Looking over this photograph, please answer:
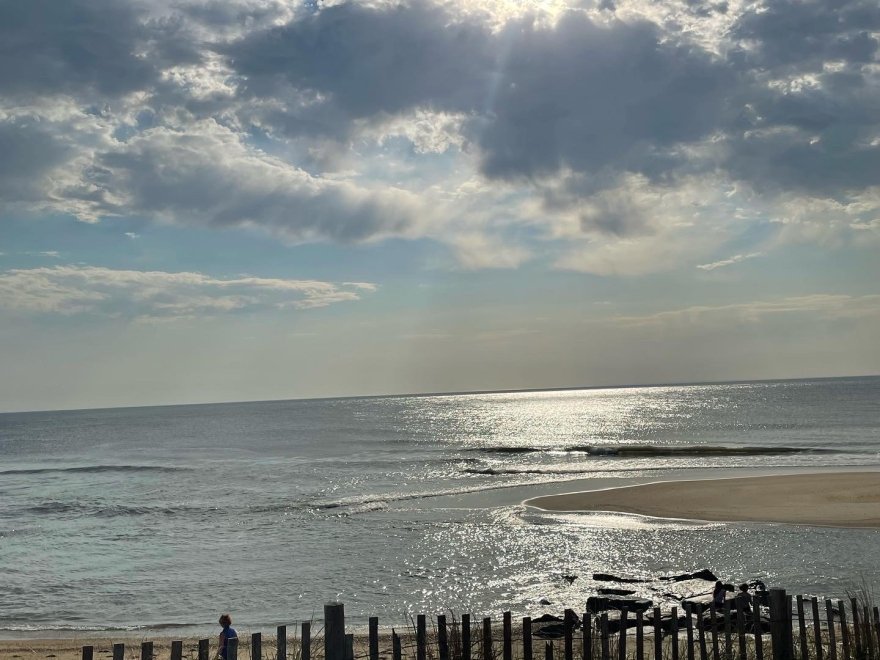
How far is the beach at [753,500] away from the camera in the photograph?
29.4m

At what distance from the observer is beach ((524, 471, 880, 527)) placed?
1158 inches

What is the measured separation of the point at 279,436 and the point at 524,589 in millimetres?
89570

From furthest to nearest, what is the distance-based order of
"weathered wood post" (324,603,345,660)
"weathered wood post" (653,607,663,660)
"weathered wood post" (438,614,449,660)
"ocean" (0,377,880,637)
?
1. "ocean" (0,377,880,637)
2. "weathered wood post" (653,607,663,660)
3. "weathered wood post" (438,614,449,660)
4. "weathered wood post" (324,603,345,660)

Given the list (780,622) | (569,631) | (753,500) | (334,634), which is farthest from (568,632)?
(753,500)

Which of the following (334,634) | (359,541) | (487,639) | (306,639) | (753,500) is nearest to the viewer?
(334,634)

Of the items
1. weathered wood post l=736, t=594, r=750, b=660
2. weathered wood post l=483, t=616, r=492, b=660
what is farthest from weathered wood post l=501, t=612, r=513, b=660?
weathered wood post l=736, t=594, r=750, b=660

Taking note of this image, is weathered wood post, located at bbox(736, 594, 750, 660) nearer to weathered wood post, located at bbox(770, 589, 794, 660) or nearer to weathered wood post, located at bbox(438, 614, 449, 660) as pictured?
weathered wood post, located at bbox(770, 589, 794, 660)

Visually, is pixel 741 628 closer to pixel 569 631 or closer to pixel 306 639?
pixel 569 631

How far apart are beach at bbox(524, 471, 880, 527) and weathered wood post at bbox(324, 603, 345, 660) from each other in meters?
24.8

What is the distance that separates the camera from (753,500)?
33.8m

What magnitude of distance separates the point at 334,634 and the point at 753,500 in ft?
100

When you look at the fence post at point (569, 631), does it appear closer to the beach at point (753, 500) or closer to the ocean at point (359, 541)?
the ocean at point (359, 541)

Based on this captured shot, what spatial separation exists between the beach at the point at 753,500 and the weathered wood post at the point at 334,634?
24.8m

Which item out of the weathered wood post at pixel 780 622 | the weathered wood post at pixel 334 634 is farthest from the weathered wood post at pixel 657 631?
the weathered wood post at pixel 334 634
